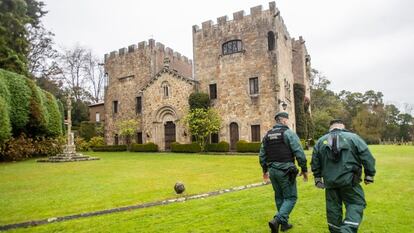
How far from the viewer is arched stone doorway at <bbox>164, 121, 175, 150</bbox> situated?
2826 centimetres

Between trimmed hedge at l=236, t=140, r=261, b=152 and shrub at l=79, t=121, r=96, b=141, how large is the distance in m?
19.5

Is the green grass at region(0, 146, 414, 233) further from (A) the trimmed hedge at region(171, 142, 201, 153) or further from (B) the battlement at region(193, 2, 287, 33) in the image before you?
(B) the battlement at region(193, 2, 287, 33)

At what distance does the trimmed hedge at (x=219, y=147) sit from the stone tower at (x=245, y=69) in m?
1.59

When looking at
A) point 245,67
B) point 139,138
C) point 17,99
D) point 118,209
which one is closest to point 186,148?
point 139,138

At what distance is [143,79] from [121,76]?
308 cm

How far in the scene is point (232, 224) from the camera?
17.4 feet

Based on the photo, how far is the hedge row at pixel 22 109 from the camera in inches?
671

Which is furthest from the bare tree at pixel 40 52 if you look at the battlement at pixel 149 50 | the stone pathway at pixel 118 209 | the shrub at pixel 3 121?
the stone pathway at pixel 118 209

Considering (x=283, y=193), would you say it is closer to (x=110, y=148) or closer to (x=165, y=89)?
(x=165, y=89)

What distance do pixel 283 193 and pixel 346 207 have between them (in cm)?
104

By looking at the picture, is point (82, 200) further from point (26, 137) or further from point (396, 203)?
point (26, 137)

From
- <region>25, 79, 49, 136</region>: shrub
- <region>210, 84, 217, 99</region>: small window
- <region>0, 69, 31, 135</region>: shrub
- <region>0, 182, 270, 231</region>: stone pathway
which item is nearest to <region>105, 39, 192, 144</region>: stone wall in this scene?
<region>210, 84, 217, 99</region>: small window

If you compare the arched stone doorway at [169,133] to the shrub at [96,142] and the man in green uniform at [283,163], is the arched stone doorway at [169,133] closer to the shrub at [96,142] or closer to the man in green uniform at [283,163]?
the shrub at [96,142]

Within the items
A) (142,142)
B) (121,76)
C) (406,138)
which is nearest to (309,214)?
(142,142)
